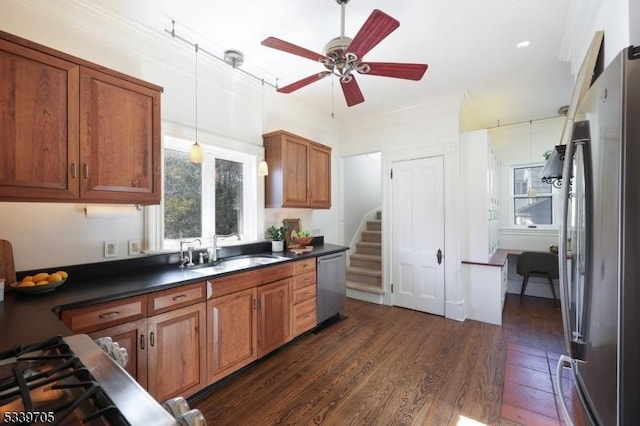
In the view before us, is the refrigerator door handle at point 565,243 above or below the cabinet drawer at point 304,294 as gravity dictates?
above

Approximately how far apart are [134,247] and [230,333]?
1.01m

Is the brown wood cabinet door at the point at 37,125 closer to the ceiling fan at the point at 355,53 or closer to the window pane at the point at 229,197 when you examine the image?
the ceiling fan at the point at 355,53

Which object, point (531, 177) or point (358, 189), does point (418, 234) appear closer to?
point (358, 189)

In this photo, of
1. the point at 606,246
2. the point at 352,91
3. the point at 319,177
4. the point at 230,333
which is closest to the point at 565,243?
the point at 606,246

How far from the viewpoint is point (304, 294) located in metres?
2.95

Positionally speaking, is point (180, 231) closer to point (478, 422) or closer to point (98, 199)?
point (98, 199)

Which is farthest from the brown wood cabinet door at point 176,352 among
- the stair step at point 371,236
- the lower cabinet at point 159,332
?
the stair step at point 371,236

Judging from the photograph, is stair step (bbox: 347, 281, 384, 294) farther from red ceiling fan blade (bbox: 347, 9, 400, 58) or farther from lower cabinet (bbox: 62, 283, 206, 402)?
red ceiling fan blade (bbox: 347, 9, 400, 58)

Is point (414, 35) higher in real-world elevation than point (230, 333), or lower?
higher

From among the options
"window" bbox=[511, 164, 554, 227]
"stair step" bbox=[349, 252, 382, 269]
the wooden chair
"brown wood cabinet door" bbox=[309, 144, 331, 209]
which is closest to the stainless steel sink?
"brown wood cabinet door" bbox=[309, 144, 331, 209]

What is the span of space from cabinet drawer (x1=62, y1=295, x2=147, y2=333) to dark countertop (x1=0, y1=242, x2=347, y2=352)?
0.15 ft

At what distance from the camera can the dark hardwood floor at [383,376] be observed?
1892mm

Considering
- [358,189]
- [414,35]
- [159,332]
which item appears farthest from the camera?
[358,189]

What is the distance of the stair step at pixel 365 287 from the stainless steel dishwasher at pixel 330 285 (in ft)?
2.55
